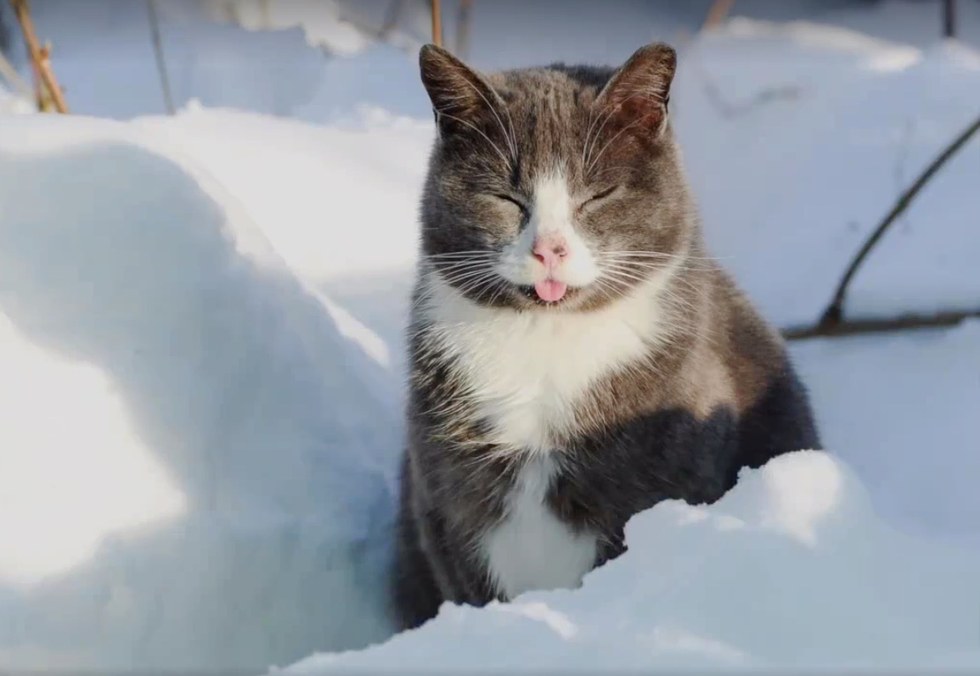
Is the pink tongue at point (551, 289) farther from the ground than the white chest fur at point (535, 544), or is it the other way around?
the pink tongue at point (551, 289)

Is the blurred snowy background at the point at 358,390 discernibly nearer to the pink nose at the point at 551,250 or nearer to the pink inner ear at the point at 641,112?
the pink nose at the point at 551,250

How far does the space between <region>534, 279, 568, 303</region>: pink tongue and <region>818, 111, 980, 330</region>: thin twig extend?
1.16m

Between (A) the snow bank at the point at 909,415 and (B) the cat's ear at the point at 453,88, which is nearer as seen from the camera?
(B) the cat's ear at the point at 453,88

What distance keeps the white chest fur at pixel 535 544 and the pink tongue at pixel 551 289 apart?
26cm

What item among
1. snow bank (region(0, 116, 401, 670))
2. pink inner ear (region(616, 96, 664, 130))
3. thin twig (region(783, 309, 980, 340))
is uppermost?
pink inner ear (region(616, 96, 664, 130))

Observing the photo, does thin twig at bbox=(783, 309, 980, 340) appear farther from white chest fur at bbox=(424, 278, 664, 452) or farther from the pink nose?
the pink nose

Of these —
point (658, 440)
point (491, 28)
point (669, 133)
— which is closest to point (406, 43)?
point (491, 28)

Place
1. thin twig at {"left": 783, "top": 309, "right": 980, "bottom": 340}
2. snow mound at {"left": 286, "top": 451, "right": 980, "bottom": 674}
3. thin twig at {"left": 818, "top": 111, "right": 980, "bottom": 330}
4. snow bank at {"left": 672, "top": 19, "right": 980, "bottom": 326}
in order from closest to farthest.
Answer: snow mound at {"left": 286, "top": 451, "right": 980, "bottom": 674} < thin twig at {"left": 818, "top": 111, "right": 980, "bottom": 330} < thin twig at {"left": 783, "top": 309, "right": 980, "bottom": 340} < snow bank at {"left": 672, "top": 19, "right": 980, "bottom": 326}

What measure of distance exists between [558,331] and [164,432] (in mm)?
667

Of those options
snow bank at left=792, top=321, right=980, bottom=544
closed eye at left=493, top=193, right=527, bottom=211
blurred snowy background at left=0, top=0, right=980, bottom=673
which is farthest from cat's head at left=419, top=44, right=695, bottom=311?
snow bank at left=792, top=321, right=980, bottom=544

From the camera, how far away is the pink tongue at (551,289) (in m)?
1.63

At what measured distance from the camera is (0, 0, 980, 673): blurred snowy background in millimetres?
1215

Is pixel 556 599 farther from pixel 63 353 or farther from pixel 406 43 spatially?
pixel 406 43

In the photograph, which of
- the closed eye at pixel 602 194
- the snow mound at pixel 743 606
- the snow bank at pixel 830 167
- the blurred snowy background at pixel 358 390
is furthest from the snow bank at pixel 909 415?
the closed eye at pixel 602 194
